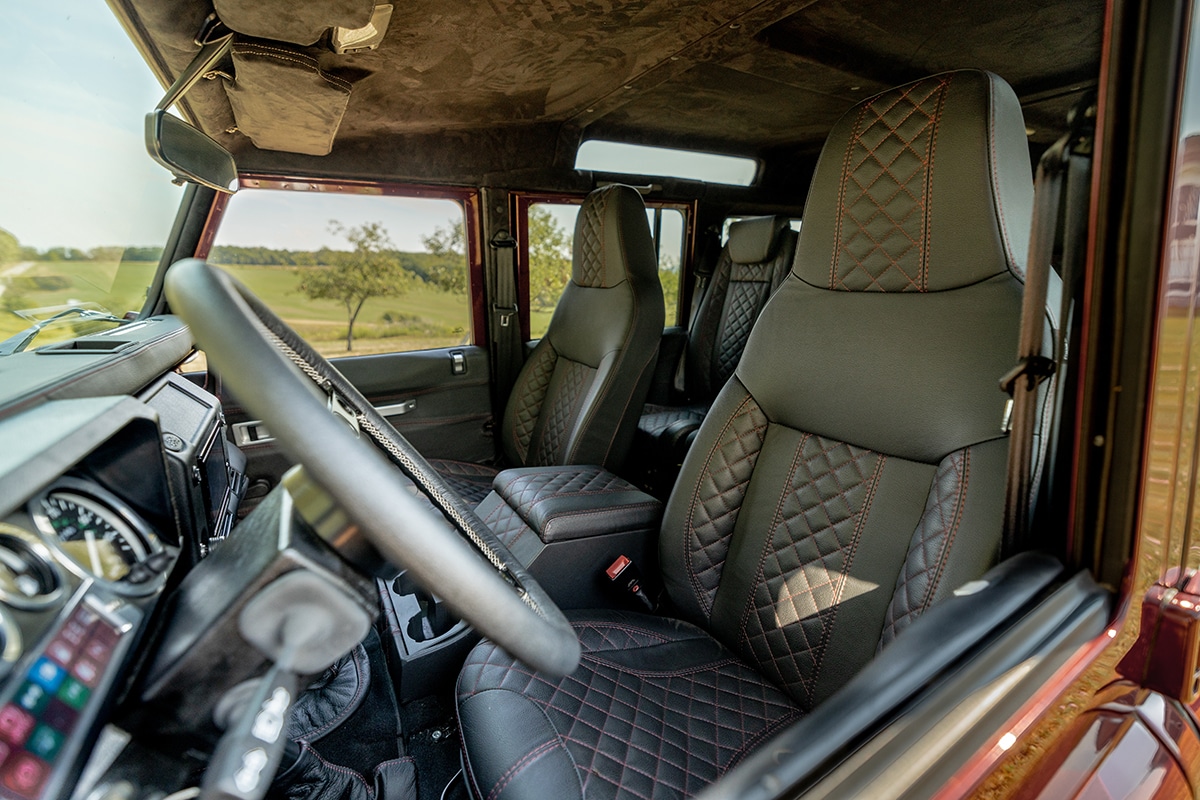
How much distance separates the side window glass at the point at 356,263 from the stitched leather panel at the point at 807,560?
6.25 feet

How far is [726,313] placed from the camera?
3.50 m

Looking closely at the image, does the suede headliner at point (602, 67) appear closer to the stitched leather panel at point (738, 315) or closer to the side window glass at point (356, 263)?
the side window glass at point (356, 263)

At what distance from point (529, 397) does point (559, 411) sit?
253 millimetres

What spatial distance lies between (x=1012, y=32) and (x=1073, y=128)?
1.85 metres

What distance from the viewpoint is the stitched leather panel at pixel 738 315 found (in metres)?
3.29

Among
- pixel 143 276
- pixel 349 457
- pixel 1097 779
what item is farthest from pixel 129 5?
pixel 1097 779

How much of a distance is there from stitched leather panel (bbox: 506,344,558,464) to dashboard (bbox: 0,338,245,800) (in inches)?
64.5

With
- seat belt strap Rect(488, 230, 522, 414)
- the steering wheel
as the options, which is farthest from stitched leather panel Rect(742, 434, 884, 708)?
seat belt strap Rect(488, 230, 522, 414)

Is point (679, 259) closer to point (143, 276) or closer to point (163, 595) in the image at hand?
point (143, 276)

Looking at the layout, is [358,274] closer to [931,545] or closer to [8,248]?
[8,248]

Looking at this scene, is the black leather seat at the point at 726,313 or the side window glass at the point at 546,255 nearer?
the side window glass at the point at 546,255

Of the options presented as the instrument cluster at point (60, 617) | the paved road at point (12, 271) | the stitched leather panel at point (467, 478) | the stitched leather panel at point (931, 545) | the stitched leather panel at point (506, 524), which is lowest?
the stitched leather panel at point (467, 478)

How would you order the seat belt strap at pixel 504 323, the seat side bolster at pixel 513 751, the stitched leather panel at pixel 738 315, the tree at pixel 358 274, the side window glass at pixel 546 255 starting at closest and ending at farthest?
the seat side bolster at pixel 513 751 < the tree at pixel 358 274 < the seat belt strap at pixel 504 323 < the side window glass at pixel 546 255 < the stitched leather panel at pixel 738 315

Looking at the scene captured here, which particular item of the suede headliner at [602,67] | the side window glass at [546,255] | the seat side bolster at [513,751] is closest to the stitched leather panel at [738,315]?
the side window glass at [546,255]
